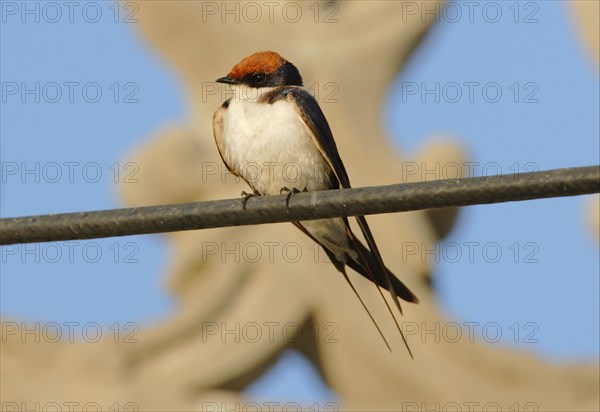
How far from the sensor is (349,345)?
23.9 ft

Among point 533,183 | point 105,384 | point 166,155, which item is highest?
point 533,183

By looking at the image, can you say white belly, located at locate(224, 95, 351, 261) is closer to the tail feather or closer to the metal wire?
the tail feather

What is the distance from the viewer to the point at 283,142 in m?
6.14

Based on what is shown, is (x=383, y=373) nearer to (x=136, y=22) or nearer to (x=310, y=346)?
(x=310, y=346)

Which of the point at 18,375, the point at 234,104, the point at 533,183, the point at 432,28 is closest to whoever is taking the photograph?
the point at 533,183

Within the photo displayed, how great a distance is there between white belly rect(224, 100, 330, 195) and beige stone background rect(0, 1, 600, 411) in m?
1.11

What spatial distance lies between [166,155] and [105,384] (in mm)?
1082

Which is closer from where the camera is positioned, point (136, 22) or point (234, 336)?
point (234, 336)

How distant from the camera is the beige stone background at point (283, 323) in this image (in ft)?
23.3

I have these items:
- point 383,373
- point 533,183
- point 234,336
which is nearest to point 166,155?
point 234,336

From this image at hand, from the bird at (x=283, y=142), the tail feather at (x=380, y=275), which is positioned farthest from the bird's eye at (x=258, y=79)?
the tail feather at (x=380, y=275)

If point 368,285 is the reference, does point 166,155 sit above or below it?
above

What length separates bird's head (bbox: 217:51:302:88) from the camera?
20.8 ft

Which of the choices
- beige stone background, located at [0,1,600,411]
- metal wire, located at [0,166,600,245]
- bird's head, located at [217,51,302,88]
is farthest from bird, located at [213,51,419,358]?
metal wire, located at [0,166,600,245]
